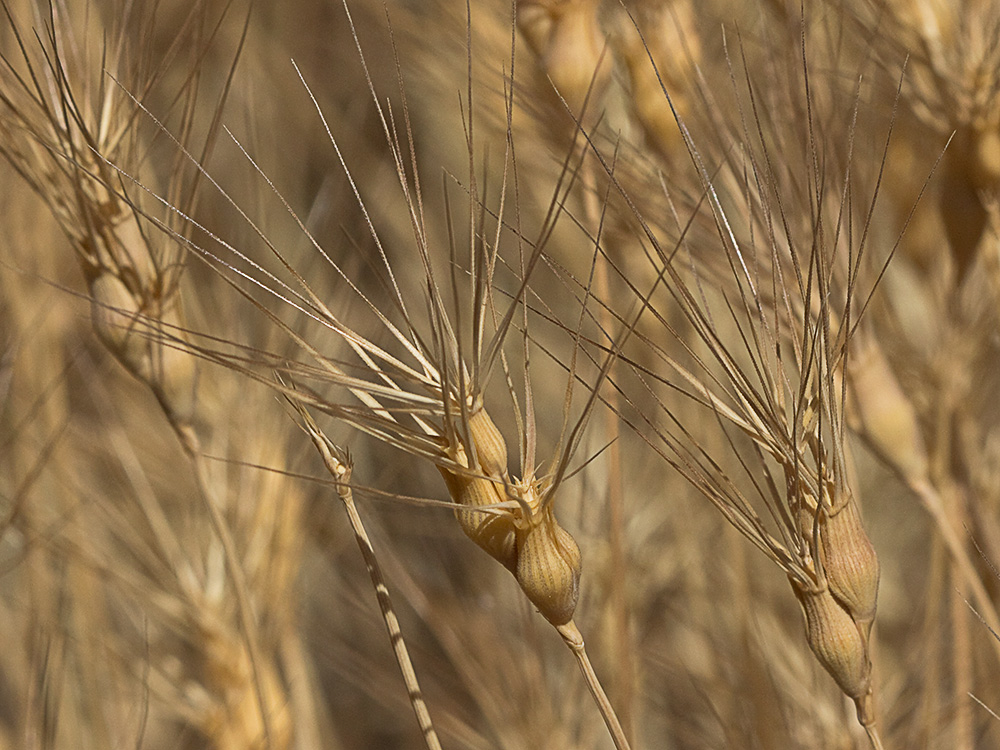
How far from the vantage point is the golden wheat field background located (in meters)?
0.29

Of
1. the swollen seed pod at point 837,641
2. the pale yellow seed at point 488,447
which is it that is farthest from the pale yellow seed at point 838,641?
the pale yellow seed at point 488,447

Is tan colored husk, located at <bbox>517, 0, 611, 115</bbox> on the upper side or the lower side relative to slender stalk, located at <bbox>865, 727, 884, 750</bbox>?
upper

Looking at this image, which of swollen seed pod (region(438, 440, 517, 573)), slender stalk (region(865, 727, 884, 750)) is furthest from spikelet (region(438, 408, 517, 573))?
slender stalk (region(865, 727, 884, 750))

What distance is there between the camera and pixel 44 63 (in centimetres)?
42

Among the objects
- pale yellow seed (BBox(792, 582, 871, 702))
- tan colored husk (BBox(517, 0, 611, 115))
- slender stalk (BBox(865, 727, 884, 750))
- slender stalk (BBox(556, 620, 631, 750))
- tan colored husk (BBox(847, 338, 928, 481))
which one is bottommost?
slender stalk (BBox(865, 727, 884, 750))

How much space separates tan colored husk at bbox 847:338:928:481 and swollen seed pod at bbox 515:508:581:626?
0.61 feet

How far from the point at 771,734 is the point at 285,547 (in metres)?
0.32

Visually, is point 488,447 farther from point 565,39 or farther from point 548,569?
point 565,39

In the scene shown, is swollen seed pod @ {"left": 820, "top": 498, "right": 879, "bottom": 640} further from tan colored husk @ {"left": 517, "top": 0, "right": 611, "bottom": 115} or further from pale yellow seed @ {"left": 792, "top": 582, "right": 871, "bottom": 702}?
tan colored husk @ {"left": 517, "top": 0, "right": 611, "bottom": 115}

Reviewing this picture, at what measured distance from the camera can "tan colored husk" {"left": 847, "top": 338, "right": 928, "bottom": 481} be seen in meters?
0.40

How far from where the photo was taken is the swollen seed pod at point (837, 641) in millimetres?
293

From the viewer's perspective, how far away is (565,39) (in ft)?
1.34

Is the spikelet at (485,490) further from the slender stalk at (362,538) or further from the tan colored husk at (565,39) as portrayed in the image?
the tan colored husk at (565,39)

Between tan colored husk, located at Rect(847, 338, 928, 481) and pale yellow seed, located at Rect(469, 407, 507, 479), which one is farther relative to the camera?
tan colored husk, located at Rect(847, 338, 928, 481)
